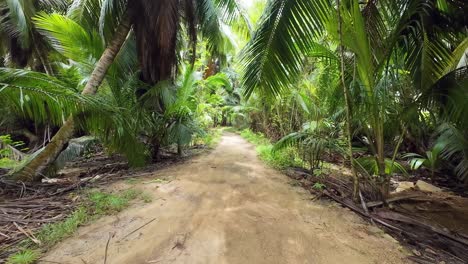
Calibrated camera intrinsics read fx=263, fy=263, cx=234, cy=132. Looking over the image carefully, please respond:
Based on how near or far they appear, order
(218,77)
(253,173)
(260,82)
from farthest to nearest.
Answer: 1. (218,77)
2. (253,173)
3. (260,82)

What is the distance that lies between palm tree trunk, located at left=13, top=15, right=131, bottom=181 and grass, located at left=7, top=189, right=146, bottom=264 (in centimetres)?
89

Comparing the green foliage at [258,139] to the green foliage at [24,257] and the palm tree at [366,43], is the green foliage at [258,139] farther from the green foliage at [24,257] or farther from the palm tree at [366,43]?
the green foliage at [24,257]

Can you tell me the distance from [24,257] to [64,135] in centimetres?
220

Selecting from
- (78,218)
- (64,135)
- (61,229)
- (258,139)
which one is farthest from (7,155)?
(258,139)

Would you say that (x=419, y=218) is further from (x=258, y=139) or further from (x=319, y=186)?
(x=258, y=139)

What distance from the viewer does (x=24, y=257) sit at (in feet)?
5.82

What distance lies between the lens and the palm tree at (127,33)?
141 inches

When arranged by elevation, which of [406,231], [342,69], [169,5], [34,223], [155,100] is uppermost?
[169,5]

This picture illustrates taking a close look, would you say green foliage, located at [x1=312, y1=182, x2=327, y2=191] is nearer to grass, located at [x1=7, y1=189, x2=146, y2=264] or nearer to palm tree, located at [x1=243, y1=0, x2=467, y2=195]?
palm tree, located at [x1=243, y1=0, x2=467, y2=195]

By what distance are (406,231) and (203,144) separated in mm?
6342

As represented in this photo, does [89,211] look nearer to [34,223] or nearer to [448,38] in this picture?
[34,223]

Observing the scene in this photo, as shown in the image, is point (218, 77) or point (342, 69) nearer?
point (342, 69)

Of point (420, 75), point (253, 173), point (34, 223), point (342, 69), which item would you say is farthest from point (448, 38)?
point (34, 223)

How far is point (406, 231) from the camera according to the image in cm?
243
